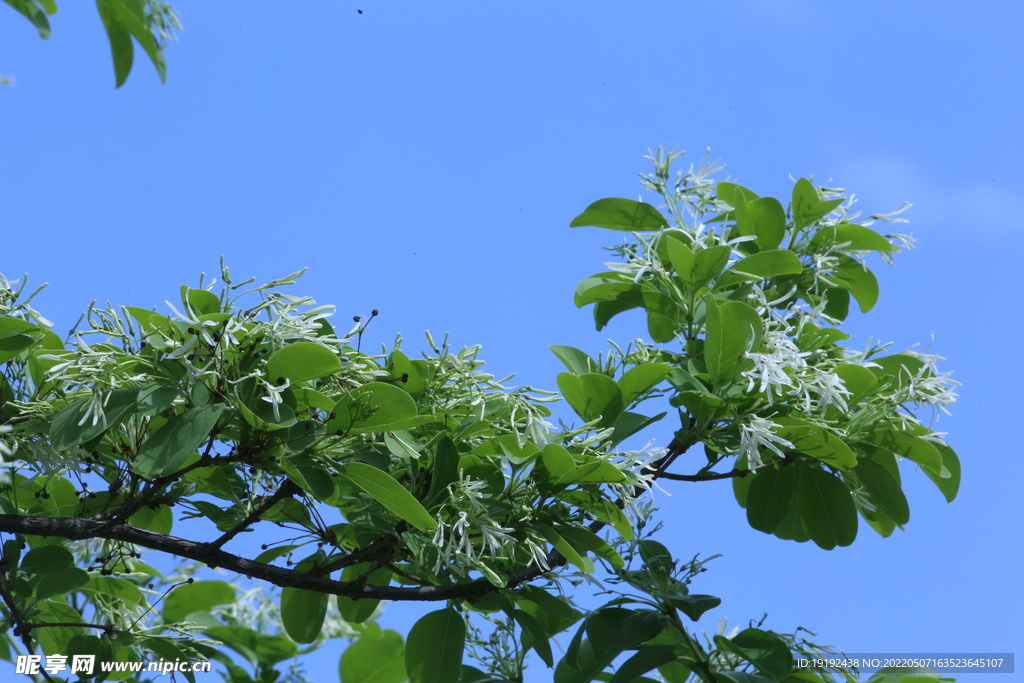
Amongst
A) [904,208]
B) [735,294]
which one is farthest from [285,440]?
[904,208]

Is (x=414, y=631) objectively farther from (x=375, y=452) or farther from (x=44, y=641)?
(x=44, y=641)

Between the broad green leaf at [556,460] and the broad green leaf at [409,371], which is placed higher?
the broad green leaf at [409,371]

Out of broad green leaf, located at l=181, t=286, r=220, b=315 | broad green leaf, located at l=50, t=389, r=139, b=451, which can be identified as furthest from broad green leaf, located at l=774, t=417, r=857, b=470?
broad green leaf, located at l=50, t=389, r=139, b=451

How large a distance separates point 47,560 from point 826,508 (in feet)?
5.14

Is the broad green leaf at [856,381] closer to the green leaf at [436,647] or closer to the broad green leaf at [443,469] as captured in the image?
the broad green leaf at [443,469]

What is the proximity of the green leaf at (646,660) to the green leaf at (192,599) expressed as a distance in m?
1.24

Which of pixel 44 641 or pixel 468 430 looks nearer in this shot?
pixel 468 430

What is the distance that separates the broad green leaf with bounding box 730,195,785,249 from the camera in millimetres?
1978

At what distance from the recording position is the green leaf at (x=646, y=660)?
5.63 ft

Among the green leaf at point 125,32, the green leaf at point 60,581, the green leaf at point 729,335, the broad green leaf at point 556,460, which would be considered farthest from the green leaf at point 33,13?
the green leaf at point 60,581

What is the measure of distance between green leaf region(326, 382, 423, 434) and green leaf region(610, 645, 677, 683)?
2.27 feet

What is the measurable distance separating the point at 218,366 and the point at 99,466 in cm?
47

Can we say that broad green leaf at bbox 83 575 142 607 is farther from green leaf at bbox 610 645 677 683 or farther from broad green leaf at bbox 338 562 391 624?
green leaf at bbox 610 645 677 683

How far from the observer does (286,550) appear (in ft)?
6.04
